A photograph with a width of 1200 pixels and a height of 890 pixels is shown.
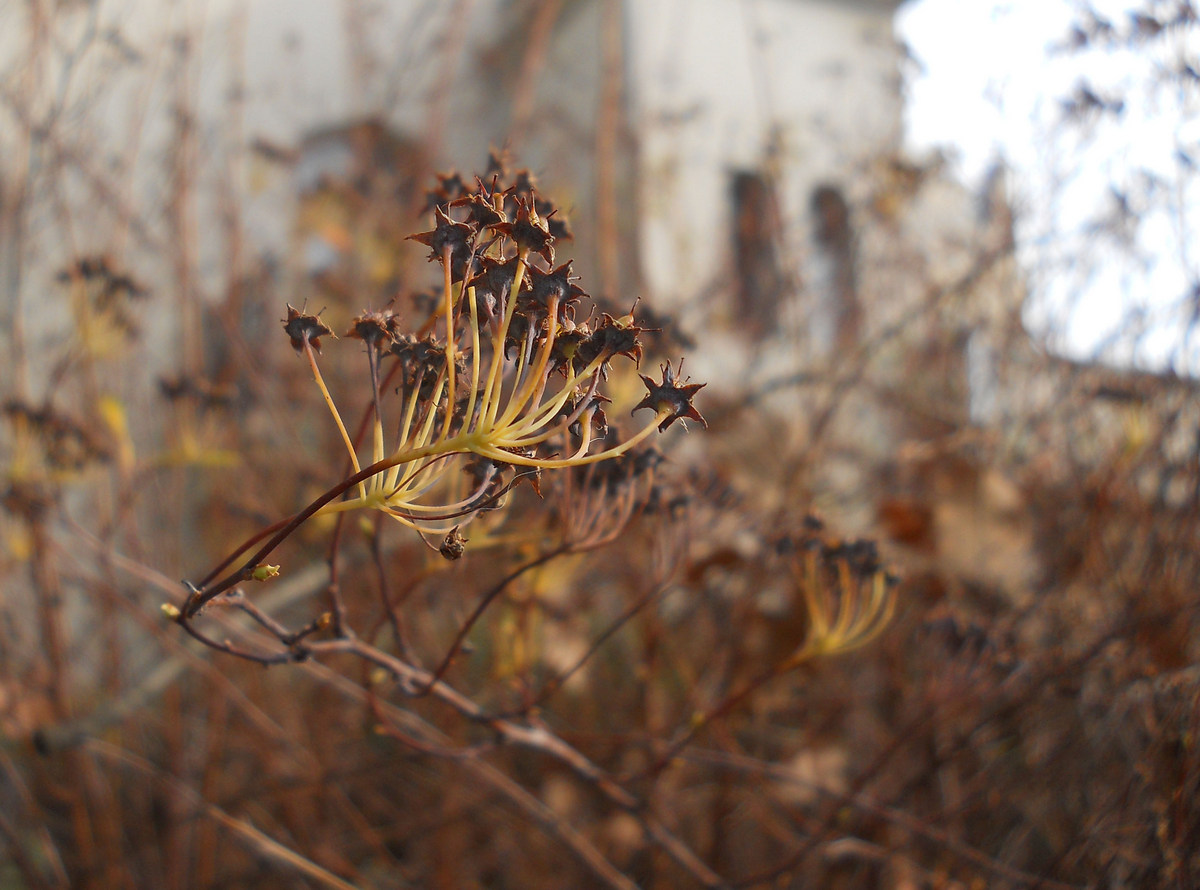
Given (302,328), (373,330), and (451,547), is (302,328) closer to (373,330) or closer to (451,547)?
(373,330)

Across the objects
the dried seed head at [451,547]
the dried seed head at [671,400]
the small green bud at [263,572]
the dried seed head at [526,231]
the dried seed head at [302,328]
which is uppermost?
the dried seed head at [526,231]

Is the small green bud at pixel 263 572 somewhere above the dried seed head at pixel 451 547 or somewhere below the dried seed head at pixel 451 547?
below

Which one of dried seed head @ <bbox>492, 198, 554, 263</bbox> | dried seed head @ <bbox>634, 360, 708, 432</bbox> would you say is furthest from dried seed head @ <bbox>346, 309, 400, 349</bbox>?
dried seed head @ <bbox>634, 360, 708, 432</bbox>

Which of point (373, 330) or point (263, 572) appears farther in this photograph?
point (373, 330)

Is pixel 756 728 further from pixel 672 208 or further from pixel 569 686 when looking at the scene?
pixel 672 208

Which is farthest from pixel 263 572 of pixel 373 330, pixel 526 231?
pixel 526 231

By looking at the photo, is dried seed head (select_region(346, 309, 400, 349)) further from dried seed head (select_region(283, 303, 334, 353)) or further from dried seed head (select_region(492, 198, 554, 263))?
dried seed head (select_region(492, 198, 554, 263))

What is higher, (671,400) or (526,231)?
(526,231)

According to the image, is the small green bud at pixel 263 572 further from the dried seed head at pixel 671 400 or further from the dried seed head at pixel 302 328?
the dried seed head at pixel 671 400

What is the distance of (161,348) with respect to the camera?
253 inches

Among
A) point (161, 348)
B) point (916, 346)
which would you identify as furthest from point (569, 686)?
point (161, 348)

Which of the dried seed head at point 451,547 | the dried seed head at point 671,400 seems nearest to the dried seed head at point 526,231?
the dried seed head at point 671,400

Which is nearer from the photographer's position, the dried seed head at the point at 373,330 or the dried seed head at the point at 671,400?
the dried seed head at the point at 671,400

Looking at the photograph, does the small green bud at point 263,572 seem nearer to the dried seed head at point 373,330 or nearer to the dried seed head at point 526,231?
the dried seed head at point 373,330
